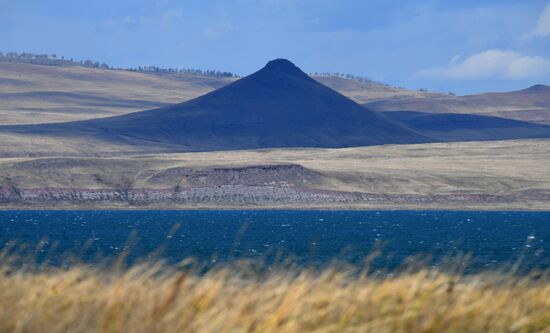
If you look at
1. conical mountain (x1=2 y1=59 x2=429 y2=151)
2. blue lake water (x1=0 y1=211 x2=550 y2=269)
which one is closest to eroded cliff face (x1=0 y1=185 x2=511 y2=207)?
blue lake water (x1=0 y1=211 x2=550 y2=269)

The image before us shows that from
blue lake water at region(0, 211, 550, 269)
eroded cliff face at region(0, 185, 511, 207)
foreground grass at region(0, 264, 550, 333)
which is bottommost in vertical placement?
eroded cliff face at region(0, 185, 511, 207)

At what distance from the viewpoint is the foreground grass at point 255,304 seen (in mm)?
10172

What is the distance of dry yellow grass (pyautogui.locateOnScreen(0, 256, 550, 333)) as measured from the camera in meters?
10.2

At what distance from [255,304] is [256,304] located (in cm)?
3

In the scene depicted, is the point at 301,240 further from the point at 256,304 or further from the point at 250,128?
the point at 250,128

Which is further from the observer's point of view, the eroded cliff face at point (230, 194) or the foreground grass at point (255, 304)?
the eroded cliff face at point (230, 194)

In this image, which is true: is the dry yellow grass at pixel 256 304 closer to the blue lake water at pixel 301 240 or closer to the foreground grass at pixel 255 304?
the foreground grass at pixel 255 304

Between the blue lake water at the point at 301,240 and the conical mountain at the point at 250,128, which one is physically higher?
the blue lake water at the point at 301,240

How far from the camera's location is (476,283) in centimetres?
1245

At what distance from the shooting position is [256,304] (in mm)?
10930

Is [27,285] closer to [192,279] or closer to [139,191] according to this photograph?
[192,279]

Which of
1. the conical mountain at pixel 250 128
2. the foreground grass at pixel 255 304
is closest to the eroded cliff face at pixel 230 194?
the conical mountain at pixel 250 128

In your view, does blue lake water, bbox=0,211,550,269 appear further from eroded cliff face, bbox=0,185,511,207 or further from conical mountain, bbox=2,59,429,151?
conical mountain, bbox=2,59,429,151

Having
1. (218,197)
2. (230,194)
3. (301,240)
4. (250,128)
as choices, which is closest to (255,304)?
(301,240)
